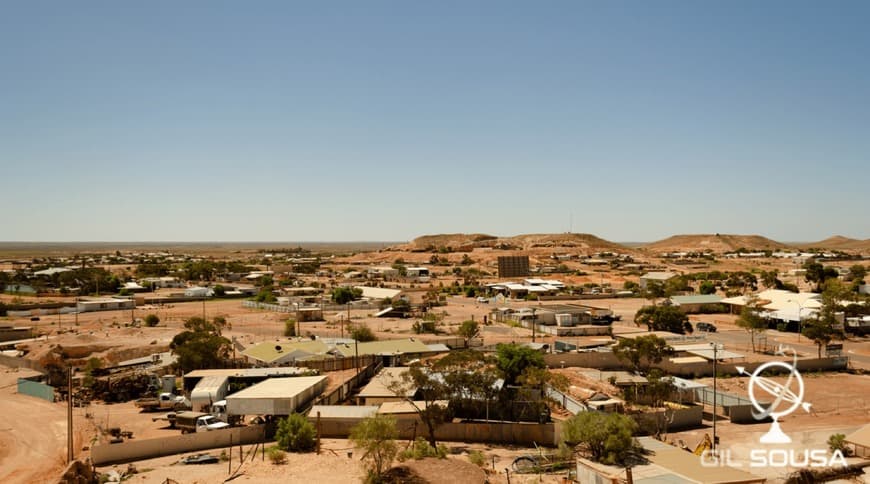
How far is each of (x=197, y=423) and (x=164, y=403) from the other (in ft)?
17.4

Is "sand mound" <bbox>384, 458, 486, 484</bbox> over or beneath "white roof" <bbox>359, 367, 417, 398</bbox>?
beneath

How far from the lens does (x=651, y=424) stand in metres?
26.3

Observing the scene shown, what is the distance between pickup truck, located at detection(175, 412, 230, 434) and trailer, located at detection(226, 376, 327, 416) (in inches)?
36.4

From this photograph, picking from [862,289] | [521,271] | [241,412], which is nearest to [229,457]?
[241,412]

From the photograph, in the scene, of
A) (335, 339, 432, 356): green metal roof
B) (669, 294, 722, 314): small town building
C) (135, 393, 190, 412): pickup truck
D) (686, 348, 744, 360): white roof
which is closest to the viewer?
(135, 393, 190, 412): pickup truck

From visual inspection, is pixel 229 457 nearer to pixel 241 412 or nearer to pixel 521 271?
pixel 241 412

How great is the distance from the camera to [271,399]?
2689cm

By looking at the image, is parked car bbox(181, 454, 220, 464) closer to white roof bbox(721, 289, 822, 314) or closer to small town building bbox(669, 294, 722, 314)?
white roof bbox(721, 289, 822, 314)

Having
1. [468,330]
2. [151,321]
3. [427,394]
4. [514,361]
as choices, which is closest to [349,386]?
[427,394]

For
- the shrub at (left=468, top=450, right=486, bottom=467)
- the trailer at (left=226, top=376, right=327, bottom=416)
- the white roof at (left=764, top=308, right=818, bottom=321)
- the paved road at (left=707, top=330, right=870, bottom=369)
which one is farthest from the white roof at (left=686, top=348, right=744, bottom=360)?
the trailer at (left=226, top=376, right=327, bottom=416)

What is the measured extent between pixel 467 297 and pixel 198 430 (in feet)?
208

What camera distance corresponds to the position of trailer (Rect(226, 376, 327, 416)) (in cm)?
2673

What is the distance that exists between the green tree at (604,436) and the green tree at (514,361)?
792 centimetres

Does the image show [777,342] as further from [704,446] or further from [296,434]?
[296,434]
